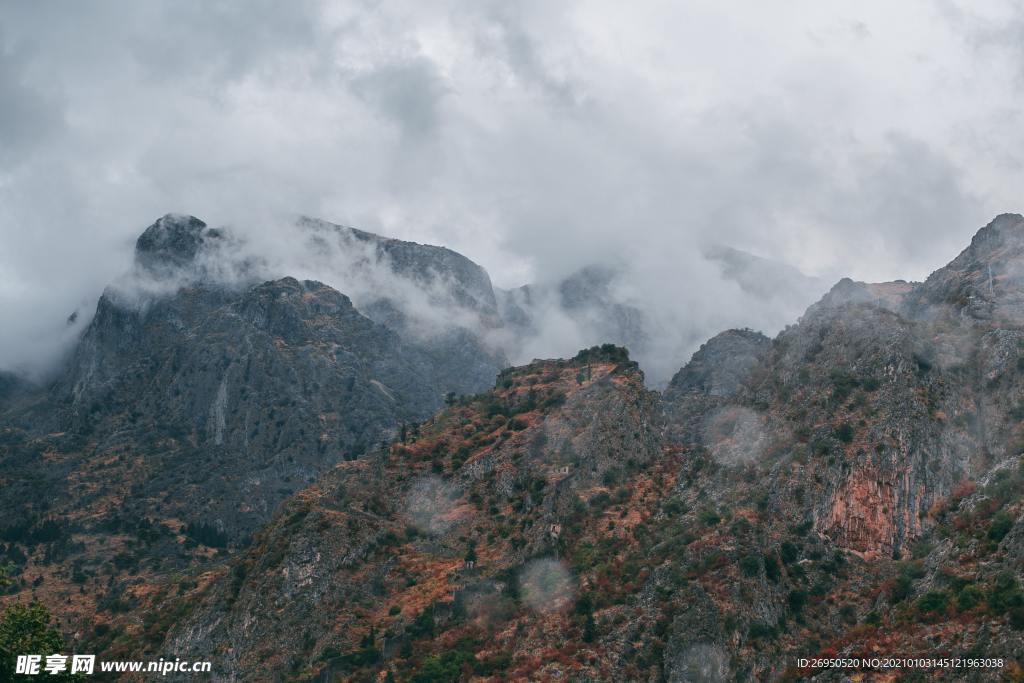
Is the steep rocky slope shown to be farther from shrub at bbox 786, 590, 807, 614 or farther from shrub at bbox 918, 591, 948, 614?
shrub at bbox 918, 591, 948, 614

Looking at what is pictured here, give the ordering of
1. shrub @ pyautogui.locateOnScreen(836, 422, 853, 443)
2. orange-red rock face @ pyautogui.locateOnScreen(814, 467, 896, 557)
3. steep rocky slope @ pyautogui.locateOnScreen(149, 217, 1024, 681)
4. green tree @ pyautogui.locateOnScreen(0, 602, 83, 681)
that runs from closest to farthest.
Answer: green tree @ pyautogui.locateOnScreen(0, 602, 83, 681) → steep rocky slope @ pyautogui.locateOnScreen(149, 217, 1024, 681) → orange-red rock face @ pyautogui.locateOnScreen(814, 467, 896, 557) → shrub @ pyautogui.locateOnScreen(836, 422, 853, 443)

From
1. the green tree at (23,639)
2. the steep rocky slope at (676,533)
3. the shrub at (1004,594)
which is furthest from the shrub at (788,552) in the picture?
the green tree at (23,639)

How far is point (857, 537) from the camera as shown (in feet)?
392

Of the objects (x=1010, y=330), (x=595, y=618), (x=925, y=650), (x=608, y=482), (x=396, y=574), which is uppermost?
(x=1010, y=330)

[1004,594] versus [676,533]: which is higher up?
[676,533]

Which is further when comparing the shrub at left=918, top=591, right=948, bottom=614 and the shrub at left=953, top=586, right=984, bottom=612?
the shrub at left=918, top=591, right=948, bottom=614

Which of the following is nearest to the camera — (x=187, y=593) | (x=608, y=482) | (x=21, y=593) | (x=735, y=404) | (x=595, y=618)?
(x=595, y=618)

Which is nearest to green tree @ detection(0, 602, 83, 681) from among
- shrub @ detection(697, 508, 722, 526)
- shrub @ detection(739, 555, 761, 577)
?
shrub @ detection(739, 555, 761, 577)

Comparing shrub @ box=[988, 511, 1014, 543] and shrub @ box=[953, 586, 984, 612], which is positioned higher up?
shrub @ box=[988, 511, 1014, 543]

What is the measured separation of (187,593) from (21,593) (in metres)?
47.3

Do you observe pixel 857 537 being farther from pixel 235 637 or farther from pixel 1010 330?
pixel 235 637

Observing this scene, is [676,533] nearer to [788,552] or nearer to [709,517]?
[709,517]

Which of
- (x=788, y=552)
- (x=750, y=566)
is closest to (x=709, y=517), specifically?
(x=788, y=552)

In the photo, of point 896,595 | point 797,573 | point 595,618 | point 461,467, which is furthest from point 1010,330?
point 461,467
